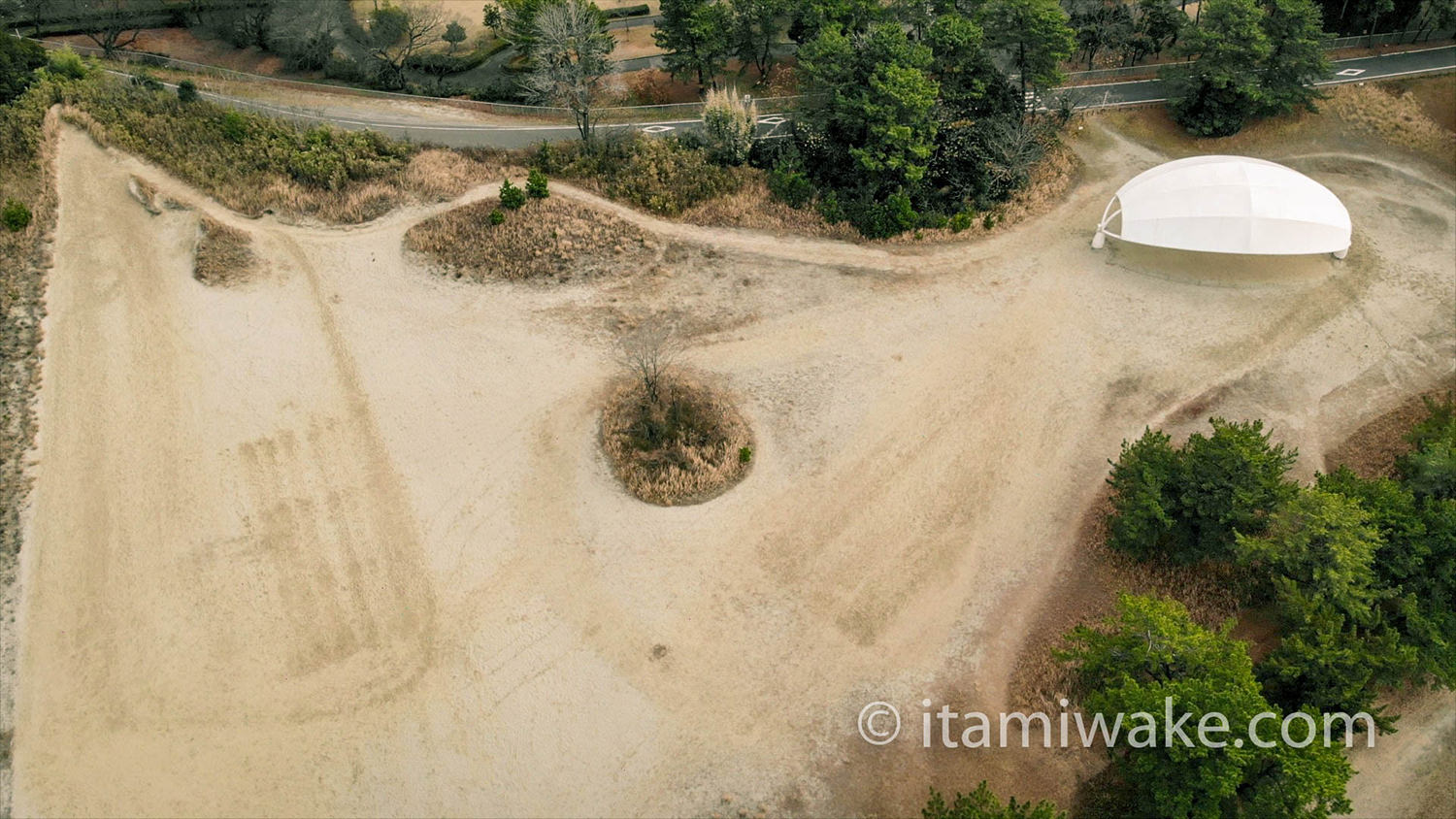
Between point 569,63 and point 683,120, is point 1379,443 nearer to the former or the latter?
point 683,120

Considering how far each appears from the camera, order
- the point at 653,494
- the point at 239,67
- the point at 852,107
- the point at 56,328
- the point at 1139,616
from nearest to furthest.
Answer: the point at 1139,616 < the point at 653,494 < the point at 56,328 < the point at 852,107 < the point at 239,67

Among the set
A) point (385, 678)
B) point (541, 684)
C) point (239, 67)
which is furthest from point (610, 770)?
point (239, 67)

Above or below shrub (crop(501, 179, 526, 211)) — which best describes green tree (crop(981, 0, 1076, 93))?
above

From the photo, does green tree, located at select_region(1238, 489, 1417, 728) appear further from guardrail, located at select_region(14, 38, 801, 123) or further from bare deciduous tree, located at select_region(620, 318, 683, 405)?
guardrail, located at select_region(14, 38, 801, 123)

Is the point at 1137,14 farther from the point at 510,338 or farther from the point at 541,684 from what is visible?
the point at 541,684

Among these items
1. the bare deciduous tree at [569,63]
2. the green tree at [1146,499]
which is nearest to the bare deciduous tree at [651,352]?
the bare deciduous tree at [569,63]

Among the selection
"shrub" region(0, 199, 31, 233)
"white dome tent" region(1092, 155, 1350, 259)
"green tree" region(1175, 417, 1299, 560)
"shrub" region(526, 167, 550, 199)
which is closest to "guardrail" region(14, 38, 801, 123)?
"shrub" region(526, 167, 550, 199)
